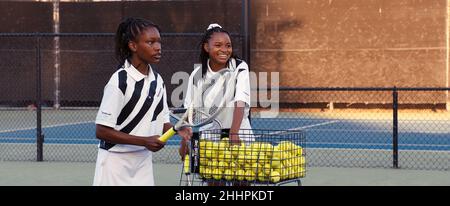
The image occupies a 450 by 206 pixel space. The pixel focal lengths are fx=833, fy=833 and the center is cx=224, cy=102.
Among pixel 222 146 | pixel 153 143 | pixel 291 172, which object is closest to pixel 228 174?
pixel 222 146

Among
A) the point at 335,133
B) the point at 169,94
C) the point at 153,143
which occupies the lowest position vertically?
the point at 335,133

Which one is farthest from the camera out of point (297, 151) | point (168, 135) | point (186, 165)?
point (186, 165)

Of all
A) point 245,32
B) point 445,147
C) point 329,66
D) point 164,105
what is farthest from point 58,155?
point 329,66

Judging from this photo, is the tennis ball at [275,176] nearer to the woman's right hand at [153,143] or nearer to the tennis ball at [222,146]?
the tennis ball at [222,146]

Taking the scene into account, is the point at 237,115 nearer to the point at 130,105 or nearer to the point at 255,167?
the point at 255,167

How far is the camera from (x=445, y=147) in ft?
51.3

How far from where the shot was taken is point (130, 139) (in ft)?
16.5

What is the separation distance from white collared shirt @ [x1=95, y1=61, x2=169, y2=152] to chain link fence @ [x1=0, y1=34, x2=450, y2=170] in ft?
26.9

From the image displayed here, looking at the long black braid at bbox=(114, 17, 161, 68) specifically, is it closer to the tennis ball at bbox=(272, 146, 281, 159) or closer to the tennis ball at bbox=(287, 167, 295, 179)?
the tennis ball at bbox=(272, 146, 281, 159)

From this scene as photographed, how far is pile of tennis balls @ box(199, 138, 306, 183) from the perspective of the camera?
5.12 meters

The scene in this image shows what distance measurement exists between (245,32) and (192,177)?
648cm

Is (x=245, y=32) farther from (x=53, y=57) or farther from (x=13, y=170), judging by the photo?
(x=53, y=57)

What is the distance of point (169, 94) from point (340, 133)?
30.4 ft

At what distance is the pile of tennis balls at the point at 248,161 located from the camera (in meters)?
5.12
